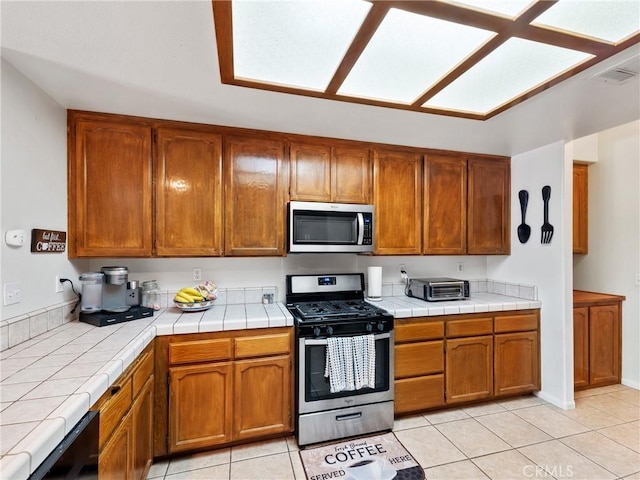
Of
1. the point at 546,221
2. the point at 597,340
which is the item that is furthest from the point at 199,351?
the point at 597,340

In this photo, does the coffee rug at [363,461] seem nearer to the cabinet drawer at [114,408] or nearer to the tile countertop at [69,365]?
the tile countertop at [69,365]

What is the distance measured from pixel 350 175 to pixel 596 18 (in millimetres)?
1708

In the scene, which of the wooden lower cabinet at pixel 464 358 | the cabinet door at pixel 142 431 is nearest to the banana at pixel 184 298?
the cabinet door at pixel 142 431

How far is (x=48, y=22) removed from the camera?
120 centimetres

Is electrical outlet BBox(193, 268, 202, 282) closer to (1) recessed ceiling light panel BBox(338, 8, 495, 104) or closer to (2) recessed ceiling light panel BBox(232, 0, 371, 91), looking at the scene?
(2) recessed ceiling light panel BBox(232, 0, 371, 91)

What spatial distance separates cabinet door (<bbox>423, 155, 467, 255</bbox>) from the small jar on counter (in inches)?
93.5

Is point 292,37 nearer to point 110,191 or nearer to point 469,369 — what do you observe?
point 110,191

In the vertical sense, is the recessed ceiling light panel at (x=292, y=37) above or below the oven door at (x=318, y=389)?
above

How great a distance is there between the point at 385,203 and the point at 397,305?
92 centimetres

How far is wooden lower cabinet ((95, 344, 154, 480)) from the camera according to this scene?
123 cm

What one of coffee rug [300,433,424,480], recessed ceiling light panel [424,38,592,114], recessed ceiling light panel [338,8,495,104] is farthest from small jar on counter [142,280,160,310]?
recessed ceiling light panel [424,38,592,114]

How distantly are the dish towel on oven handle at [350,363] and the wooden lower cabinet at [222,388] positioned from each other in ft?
0.99

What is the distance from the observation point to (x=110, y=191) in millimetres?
2141

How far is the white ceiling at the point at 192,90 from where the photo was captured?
1.19m
